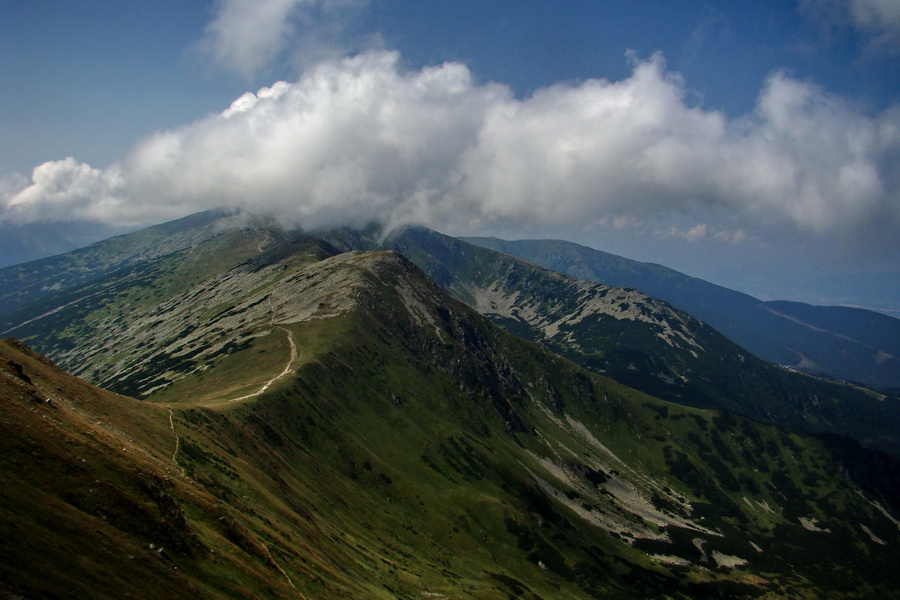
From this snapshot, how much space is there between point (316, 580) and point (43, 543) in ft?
139

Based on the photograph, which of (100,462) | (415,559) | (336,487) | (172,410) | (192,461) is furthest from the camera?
(336,487)

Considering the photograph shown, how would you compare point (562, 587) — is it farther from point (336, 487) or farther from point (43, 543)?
point (43, 543)

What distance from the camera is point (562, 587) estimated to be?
180375mm

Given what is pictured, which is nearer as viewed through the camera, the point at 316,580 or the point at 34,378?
the point at 316,580

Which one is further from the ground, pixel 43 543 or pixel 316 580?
pixel 43 543

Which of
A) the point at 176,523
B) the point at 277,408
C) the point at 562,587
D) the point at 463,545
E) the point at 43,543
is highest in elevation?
the point at 43,543

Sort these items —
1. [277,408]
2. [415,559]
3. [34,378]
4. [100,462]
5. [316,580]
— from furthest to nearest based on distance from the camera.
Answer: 1. [277,408]
2. [415,559]
3. [34,378]
4. [316,580]
5. [100,462]

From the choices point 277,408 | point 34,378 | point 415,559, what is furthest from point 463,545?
point 34,378

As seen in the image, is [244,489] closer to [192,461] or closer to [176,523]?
[192,461]

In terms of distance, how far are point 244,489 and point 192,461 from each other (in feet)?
35.0

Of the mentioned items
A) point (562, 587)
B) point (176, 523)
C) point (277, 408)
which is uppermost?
point (176, 523)

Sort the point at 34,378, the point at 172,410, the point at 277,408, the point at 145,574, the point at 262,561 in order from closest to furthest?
the point at 145,574 → the point at 262,561 → the point at 34,378 → the point at 172,410 → the point at 277,408

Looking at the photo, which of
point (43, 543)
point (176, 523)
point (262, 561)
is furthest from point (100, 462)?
point (262, 561)

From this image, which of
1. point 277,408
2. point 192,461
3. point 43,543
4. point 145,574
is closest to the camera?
point 43,543
